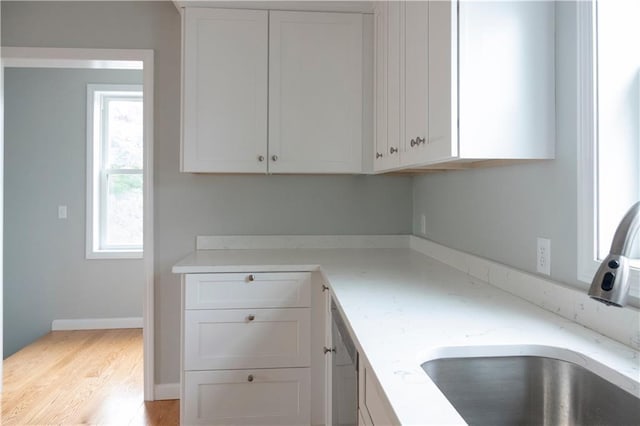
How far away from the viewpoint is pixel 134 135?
379cm

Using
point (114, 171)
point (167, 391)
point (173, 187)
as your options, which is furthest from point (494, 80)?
point (114, 171)

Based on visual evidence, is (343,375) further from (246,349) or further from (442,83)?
(442,83)

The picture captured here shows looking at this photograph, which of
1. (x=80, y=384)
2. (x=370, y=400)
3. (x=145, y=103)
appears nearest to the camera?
(x=370, y=400)

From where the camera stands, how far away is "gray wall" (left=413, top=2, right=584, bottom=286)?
46.1 inches

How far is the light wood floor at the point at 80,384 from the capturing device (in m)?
2.26

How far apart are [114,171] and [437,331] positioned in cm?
350

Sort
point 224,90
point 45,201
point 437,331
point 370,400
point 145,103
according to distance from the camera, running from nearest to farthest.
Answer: point 370,400 < point 437,331 < point 224,90 < point 145,103 < point 45,201

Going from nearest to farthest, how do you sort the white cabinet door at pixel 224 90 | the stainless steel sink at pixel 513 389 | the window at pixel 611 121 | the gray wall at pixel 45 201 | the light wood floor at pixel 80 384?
1. the stainless steel sink at pixel 513 389
2. the window at pixel 611 121
3. the white cabinet door at pixel 224 90
4. the light wood floor at pixel 80 384
5. the gray wall at pixel 45 201

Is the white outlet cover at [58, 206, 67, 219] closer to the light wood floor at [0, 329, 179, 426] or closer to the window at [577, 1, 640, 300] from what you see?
the light wood floor at [0, 329, 179, 426]

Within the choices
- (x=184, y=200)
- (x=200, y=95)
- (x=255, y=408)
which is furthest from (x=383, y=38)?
(x=255, y=408)

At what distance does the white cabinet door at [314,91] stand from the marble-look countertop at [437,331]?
0.72 meters

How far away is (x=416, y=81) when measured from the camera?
1496mm

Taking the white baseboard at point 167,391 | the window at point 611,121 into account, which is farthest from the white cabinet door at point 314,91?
the white baseboard at point 167,391

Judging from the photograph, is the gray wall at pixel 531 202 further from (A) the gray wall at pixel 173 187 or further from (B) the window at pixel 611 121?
(A) the gray wall at pixel 173 187
